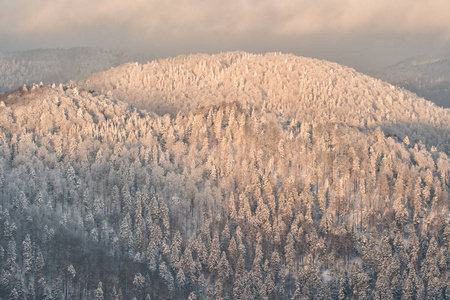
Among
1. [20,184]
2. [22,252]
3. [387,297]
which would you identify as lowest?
[387,297]

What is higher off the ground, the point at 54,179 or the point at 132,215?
the point at 54,179

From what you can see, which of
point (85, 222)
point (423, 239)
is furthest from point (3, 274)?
point (423, 239)

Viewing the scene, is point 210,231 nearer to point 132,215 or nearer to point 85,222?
point 132,215

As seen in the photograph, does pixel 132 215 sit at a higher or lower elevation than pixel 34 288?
higher

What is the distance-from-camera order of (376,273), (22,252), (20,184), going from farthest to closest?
(20,184) < (376,273) < (22,252)

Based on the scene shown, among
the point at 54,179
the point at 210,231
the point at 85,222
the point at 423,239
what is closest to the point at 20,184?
the point at 54,179

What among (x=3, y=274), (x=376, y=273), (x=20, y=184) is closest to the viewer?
(x=3, y=274)

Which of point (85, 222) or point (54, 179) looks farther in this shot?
point (54, 179)

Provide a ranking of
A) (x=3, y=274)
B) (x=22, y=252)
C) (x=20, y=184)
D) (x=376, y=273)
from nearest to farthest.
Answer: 1. (x=3, y=274)
2. (x=22, y=252)
3. (x=376, y=273)
4. (x=20, y=184)

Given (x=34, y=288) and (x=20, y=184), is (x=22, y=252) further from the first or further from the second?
(x=20, y=184)
